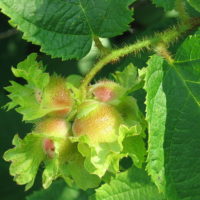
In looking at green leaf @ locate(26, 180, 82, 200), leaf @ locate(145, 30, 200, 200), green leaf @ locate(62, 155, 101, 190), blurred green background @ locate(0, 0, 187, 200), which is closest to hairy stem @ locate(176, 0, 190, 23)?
leaf @ locate(145, 30, 200, 200)

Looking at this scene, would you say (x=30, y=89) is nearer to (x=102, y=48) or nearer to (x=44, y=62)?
(x=102, y=48)

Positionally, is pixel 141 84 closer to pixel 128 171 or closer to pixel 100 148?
pixel 100 148

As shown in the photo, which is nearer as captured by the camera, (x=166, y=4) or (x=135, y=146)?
(x=135, y=146)

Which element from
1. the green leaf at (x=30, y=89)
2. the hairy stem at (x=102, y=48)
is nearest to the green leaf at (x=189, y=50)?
the hairy stem at (x=102, y=48)

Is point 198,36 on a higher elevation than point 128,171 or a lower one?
higher

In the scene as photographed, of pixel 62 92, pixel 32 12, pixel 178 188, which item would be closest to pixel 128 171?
pixel 178 188

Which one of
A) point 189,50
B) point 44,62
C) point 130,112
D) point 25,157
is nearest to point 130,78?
point 130,112
